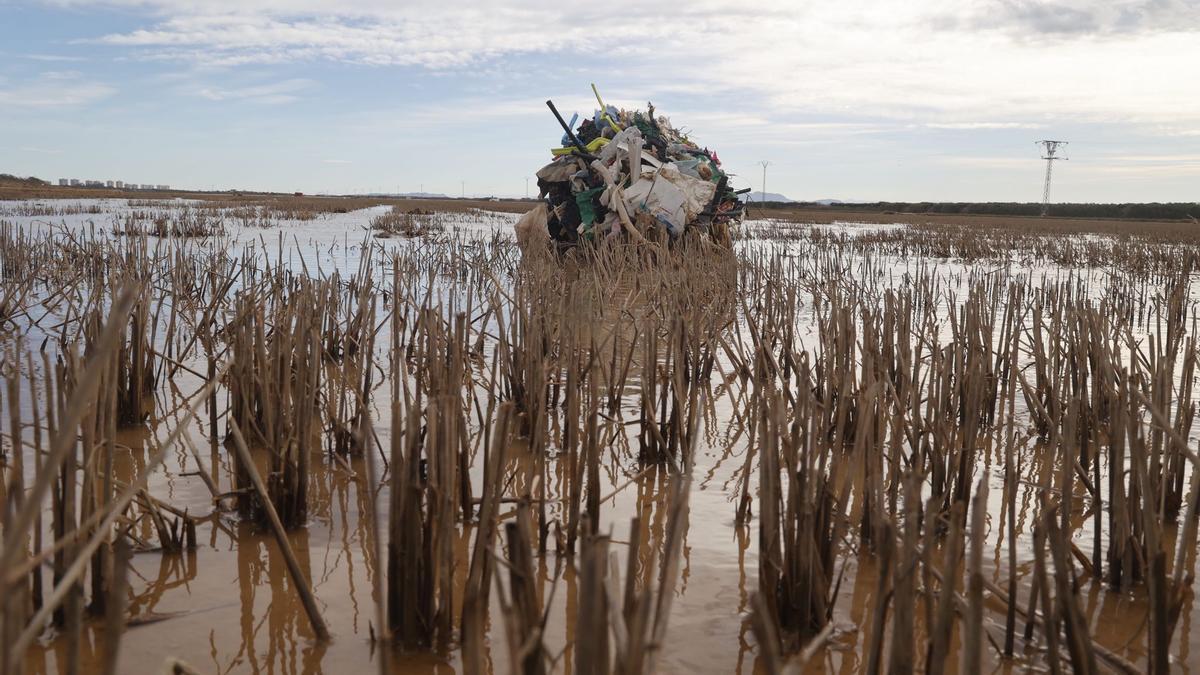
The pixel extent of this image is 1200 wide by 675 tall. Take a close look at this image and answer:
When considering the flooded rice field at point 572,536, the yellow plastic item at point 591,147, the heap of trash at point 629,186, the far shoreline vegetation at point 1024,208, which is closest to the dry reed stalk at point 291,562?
the flooded rice field at point 572,536

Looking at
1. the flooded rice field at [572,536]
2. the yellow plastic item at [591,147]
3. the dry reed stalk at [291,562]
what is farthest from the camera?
the yellow plastic item at [591,147]

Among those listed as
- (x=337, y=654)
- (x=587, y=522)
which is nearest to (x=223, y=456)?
(x=337, y=654)

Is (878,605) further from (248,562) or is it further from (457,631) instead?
(248,562)

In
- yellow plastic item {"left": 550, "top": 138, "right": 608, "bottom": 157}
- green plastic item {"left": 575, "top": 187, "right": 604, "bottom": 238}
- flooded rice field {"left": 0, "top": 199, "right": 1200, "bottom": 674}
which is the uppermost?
yellow plastic item {"left": 550, "top": 138, "right": 608, "bottom": 157}

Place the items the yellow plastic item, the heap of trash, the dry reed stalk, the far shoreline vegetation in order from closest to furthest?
the dry reed stalk → the heap of trash → the yellow plastic item → the far shoreline vegetation

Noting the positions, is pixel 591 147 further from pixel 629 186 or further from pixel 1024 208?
pixel 1024 208

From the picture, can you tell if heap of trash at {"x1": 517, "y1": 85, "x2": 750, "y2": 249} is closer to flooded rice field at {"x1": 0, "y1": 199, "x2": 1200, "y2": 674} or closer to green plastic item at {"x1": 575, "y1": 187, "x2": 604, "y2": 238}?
green plastic item at {"x1": 575, "y1": 187, "x2": 604, "y2": 238}

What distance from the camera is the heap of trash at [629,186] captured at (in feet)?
34.2

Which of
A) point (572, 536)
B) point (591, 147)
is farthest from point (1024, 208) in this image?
point (572, 536)

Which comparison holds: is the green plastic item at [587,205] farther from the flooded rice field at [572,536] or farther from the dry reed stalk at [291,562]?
the dry reed stalk at [291,562]

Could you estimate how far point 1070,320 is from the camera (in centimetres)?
464

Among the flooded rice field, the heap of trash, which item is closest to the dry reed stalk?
the flooded rice field

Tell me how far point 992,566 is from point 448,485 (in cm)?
182

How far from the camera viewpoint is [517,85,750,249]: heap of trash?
10.4 metres
